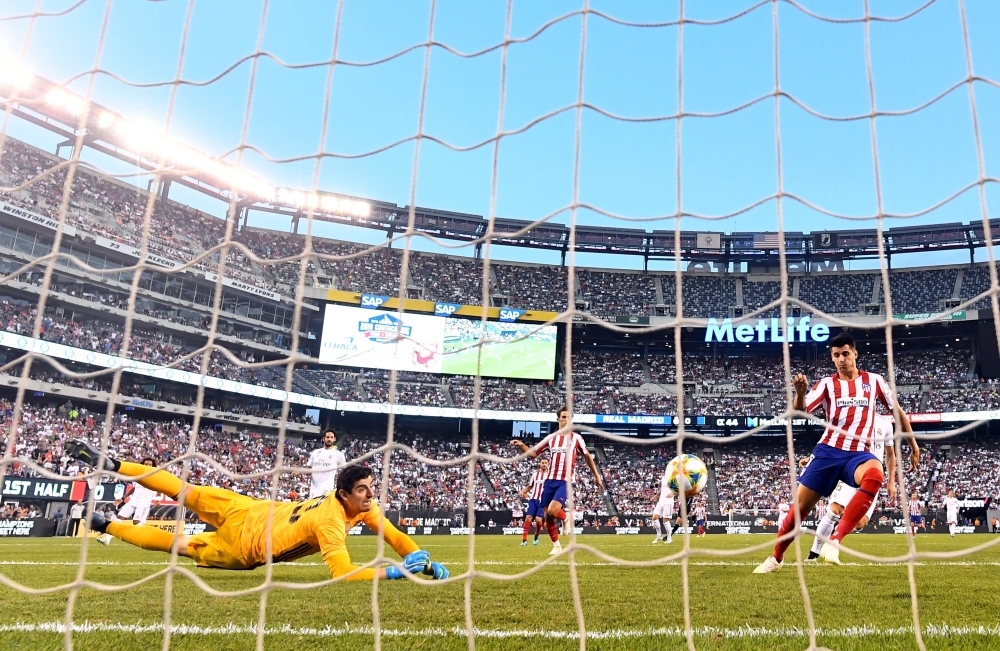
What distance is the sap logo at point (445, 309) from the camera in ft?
105

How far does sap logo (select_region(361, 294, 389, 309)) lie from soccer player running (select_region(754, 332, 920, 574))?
27.1 metres

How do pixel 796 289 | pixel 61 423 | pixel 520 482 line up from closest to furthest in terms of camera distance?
pixel 61 423 < pixel 520 482 < pixel 796 289

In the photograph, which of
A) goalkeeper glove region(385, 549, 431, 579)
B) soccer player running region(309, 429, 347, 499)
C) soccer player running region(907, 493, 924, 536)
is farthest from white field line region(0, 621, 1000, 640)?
soccer player running region(907, 493, 924, 536)

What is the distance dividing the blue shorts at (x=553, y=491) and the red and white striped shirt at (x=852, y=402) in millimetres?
5144

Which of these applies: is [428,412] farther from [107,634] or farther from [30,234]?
[107,634]

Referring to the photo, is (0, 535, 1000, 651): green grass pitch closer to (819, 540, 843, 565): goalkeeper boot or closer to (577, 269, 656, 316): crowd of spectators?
(819, 540, 843, 565): goalkeeper boot

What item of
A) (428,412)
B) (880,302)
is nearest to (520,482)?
(428,412)

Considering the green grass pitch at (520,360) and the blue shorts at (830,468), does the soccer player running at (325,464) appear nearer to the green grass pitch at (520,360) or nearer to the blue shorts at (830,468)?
the blue shorts at (830,468)

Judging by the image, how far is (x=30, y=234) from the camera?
2589cm

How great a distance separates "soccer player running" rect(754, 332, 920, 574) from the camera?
5.04m

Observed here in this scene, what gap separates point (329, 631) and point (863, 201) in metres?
3.62

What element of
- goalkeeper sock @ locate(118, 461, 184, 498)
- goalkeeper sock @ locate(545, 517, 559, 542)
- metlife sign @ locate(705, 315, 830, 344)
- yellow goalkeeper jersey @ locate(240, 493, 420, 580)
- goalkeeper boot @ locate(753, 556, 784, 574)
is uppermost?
metlife sign @ locate(705, 315, 830, 344)

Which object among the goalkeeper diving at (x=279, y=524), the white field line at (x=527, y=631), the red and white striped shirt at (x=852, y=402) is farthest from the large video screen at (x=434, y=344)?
the white field line at (x=527, y=631)

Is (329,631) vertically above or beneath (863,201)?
beneath
